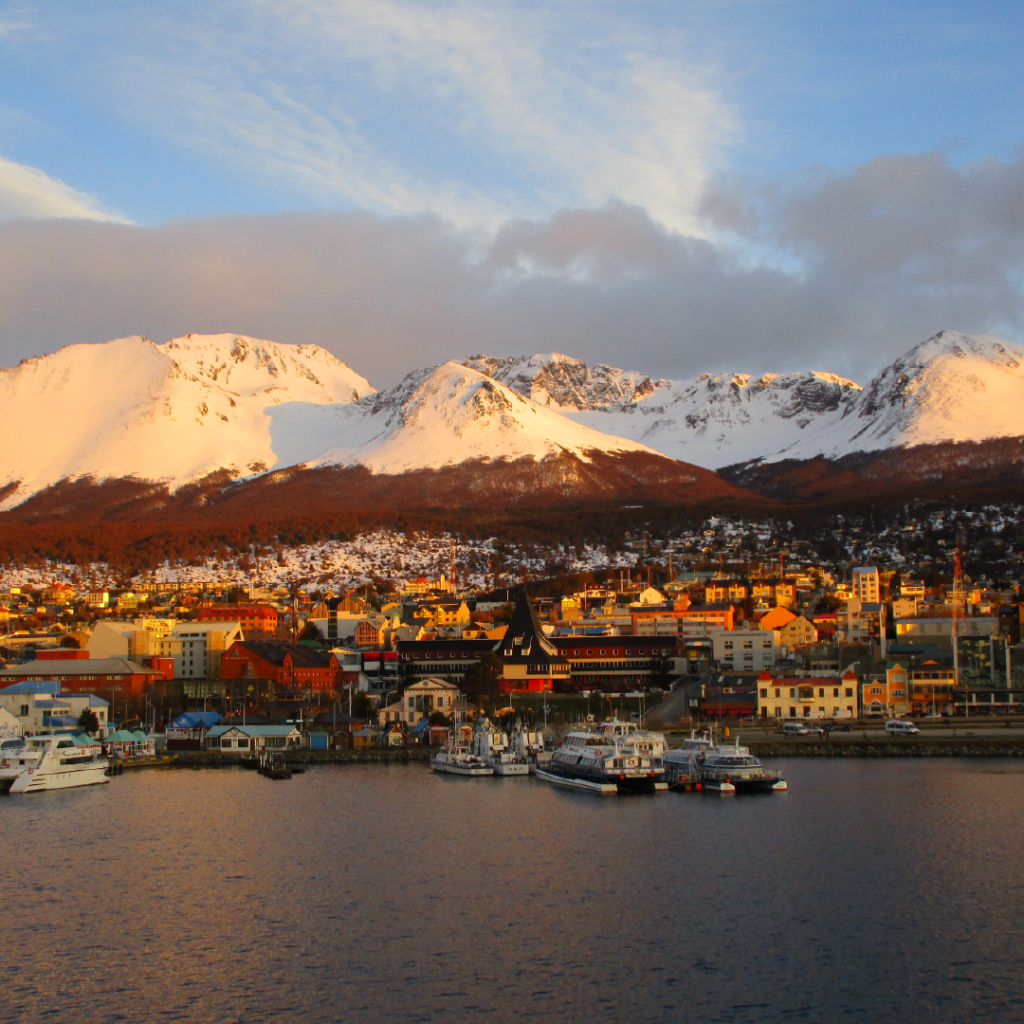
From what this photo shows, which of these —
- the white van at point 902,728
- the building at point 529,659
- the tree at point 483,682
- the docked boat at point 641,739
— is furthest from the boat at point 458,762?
the white van at point 902,728

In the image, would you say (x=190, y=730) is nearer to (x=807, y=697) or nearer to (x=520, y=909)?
(x=807, y=697)

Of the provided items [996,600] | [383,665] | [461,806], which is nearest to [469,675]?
[383,665]

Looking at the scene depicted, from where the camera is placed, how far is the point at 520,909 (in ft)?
80.6

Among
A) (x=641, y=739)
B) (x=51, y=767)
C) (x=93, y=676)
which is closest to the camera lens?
(x=51, y=767)

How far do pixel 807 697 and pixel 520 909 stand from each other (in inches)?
1454

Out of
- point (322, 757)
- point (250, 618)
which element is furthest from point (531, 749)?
point (250, 618)

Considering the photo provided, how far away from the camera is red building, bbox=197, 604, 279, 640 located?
92.6 metres

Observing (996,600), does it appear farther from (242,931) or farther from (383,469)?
(383,469)

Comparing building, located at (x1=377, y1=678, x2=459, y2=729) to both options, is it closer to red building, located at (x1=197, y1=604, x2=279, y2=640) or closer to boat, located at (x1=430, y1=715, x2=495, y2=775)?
boat, located at (x1=430, y1=715, x2=495, y2=775)

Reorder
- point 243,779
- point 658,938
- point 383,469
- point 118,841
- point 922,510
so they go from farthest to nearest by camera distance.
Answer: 1. point 383,469
2. point 922,510
3. point 243,779
4. point 118,841
5. point 658,938

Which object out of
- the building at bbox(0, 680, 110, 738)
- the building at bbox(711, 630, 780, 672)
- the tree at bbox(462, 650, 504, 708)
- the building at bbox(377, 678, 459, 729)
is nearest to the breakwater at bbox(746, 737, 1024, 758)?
the tree at bbox(462, 650, 504, 708)

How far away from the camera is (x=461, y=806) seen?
37812mm

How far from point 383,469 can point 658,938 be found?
17698 cm

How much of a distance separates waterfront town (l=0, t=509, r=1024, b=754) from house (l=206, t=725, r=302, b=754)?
120 mm
